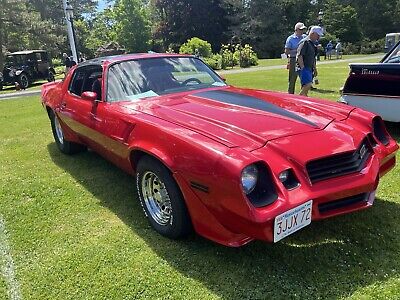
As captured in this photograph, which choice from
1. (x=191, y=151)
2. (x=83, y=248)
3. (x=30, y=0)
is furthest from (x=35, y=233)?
(x=30, y=0)

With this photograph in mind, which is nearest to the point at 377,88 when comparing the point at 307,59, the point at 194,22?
the point at 307,59

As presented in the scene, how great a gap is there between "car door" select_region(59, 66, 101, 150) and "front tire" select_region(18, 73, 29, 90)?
1778 centimetres

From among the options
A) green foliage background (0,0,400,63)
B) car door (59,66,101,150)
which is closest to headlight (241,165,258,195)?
car door (59,66,101,150)

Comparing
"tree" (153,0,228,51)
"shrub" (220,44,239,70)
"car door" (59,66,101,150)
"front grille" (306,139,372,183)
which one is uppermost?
"tree" (153,0,228,51)

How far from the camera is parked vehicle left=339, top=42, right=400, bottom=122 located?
492 centimetres

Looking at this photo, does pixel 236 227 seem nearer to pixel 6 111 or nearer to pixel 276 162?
pixel 276 162

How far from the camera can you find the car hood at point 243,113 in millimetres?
2744

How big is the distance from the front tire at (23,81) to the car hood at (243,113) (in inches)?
768

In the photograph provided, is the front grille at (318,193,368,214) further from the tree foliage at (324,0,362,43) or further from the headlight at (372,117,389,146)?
the tree foliage at (324,0,362,43)

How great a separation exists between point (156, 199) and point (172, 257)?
540 mm

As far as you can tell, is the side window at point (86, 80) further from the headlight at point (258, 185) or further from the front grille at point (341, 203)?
the front grille at point (341, 203)

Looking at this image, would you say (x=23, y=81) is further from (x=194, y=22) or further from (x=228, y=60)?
(x=194, y=22)

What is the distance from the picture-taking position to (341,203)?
2.61 m

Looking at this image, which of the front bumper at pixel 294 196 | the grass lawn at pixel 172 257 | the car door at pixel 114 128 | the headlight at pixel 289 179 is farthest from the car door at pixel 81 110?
the headlight at pixel 289 179
